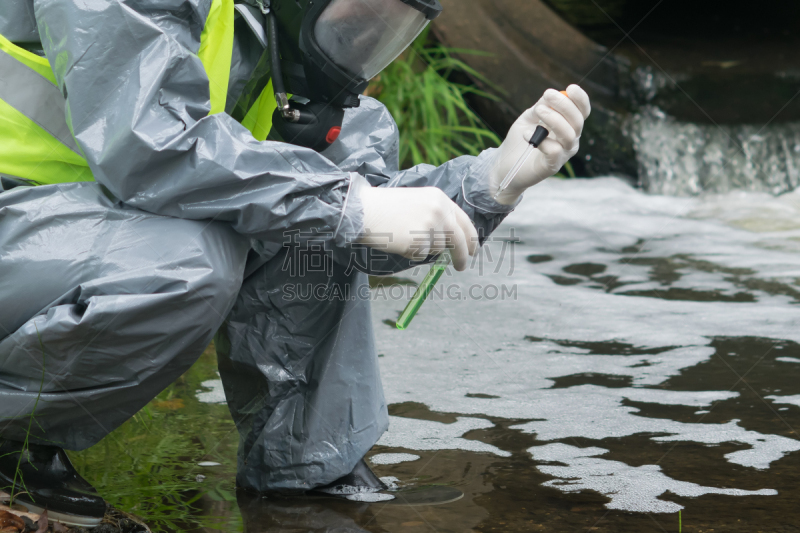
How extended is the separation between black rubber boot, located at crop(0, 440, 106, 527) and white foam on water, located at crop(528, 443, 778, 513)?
801mm

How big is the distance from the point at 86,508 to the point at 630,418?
3.79ft

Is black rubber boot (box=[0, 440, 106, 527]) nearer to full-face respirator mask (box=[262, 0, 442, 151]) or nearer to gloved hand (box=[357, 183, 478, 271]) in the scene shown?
gloved hand (box=[357, 183, 478, 271])

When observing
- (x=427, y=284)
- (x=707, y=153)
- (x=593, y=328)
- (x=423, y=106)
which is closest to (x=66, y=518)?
(x=427, y=284)

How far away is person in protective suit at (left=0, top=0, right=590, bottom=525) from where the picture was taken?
1.16 meters

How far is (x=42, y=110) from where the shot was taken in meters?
1.24

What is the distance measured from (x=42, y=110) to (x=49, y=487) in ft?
1.99

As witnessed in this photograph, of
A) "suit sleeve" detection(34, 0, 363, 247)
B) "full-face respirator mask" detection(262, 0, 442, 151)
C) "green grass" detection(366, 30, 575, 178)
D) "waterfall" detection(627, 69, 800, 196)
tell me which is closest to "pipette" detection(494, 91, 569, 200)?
"full-face respirator mask" detection(262, 0, 442, 151)

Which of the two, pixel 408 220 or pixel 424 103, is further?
pixel 424 103

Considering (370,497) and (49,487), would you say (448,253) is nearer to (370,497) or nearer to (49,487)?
(370,497)

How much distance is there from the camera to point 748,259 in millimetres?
3492

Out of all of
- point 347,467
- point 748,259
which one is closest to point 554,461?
point 347,467

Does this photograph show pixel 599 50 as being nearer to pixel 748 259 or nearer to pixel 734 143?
pixel 734 143

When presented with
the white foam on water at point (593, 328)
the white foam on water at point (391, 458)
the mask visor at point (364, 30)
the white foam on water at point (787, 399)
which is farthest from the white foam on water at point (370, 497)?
the white foam on water at point (787, 399)

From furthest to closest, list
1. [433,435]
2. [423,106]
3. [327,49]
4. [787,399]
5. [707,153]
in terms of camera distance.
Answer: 1. [707,153]
2. [423,106]
3. [787,399]
4. [433,435]
5. [327,49]
